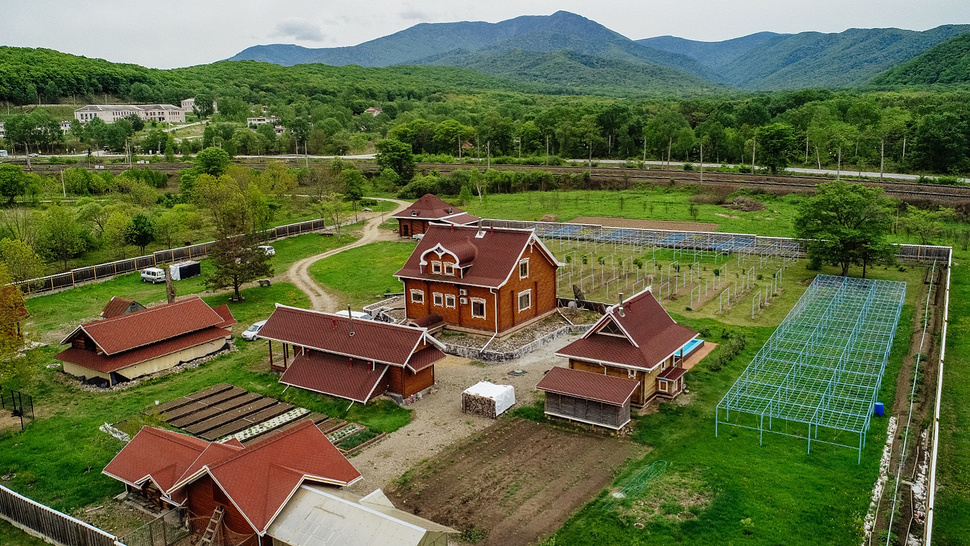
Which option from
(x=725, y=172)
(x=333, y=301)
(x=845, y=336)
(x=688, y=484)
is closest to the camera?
(x=688, y=484)

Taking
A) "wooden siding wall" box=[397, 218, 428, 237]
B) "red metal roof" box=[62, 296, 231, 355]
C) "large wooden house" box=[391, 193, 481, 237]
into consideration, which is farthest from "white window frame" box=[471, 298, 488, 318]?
"wooden siding wall" box=[397, 218, 428, 237]

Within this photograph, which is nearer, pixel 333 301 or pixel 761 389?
pixel 761 389

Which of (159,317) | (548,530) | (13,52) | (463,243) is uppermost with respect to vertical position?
(13,52)

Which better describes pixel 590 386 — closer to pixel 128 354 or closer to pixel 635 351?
pixel 635 351

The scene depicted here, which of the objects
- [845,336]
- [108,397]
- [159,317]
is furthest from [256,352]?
[845,336]

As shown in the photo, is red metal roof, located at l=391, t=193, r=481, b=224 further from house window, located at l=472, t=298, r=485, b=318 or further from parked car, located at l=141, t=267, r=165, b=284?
house window, located at l=472, t=298, r=485, b=318

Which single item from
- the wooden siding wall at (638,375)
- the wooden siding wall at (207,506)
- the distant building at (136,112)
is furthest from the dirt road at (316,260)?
the distant building at (136,112)

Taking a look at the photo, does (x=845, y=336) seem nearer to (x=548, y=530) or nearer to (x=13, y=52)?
(x=548, y=530)

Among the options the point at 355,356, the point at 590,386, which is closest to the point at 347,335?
the point at 355,356
